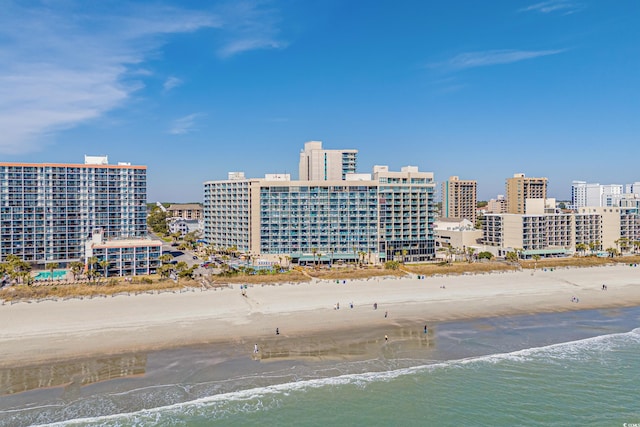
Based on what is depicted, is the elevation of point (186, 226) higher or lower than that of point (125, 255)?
higher

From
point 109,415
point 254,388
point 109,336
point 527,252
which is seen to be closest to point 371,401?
point 254,388

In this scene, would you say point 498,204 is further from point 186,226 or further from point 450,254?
point 186,226

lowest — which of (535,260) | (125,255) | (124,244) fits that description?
(535,260)

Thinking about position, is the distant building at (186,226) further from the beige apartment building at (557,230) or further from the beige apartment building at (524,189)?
the beige apartment building at (524,189)

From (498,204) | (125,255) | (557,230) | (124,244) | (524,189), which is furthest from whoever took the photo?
(498,204)

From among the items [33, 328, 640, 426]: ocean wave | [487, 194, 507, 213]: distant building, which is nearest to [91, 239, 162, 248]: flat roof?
[33, 328, 640, 426]: ocean wave

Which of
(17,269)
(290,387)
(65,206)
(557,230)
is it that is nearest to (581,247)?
(557,230)

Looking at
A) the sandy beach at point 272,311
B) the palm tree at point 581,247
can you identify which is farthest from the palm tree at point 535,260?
the sandy beach at point 272,311
